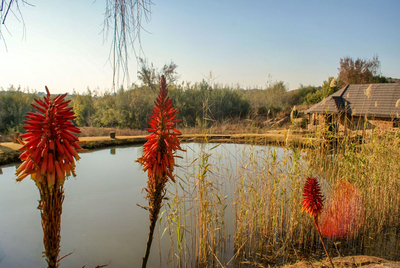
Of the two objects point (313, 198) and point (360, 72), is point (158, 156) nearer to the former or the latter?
point (313, 198)

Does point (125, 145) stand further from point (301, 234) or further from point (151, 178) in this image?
point (151, 178)

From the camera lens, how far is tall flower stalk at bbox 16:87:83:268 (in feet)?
2.84

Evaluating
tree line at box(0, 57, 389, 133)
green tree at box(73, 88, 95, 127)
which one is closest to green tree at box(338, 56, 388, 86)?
tree line at box(0, 57, 389, 133)

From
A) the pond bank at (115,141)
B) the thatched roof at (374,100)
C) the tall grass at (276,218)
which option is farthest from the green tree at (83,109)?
the tall grass at (276,218)

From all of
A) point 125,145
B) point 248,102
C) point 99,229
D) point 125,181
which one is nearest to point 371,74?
point 248,102

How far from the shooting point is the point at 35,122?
36.0 inches

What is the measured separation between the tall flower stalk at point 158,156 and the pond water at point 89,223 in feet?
2.52

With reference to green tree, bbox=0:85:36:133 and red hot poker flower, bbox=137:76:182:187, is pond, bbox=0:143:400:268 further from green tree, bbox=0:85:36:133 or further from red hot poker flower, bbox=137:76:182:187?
green tree, bbox=0:85:36:133

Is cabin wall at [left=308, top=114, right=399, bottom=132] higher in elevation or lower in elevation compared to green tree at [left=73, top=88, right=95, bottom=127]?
lower

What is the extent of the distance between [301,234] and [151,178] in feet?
7.69

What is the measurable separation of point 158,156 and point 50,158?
0.52m

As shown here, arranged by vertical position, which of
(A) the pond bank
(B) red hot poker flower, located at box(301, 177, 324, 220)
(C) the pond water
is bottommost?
(C) the pond water

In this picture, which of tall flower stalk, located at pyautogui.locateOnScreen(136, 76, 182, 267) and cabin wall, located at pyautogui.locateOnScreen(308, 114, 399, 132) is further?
cabin wall, located at pyautogui.locateOnScreen(308, 114, 399, 132)

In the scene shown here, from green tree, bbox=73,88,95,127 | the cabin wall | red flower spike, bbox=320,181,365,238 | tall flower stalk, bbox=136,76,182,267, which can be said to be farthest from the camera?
green tree, bbox=73,88,95,127
